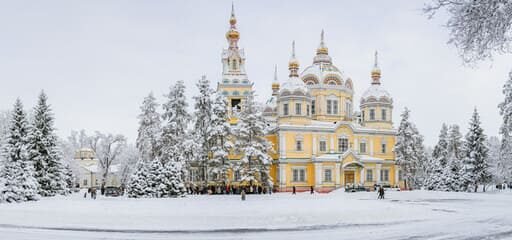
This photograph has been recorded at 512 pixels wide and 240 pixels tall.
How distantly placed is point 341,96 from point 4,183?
38749mm

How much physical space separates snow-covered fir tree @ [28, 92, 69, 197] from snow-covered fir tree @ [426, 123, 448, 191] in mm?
40144

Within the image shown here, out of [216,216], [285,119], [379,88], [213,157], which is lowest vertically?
[216,216]

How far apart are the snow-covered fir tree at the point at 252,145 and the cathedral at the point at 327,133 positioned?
647 centimetres

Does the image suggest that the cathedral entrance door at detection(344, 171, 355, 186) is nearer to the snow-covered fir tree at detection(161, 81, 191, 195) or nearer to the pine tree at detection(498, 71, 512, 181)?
the pine tree at detection(498, 71, 512, 181)

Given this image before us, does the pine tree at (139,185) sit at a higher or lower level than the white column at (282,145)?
lower

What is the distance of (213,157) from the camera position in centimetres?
4759

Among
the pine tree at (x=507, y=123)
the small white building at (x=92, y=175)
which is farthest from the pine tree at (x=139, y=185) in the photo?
the small white building at (x=92, y=175)

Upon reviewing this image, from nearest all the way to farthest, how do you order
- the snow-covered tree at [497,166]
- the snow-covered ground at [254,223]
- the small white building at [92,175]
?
the snow-covered ground at [254,223]
the snow-covered tree at [497,166]
the small white building at [92,175]

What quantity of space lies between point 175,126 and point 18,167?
539 inches

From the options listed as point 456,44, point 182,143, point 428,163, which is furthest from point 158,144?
point 428,163

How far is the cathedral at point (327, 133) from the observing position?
5653 centimetres

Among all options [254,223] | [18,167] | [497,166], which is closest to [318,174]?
[497,166]

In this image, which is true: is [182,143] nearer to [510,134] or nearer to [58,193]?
[58,193]

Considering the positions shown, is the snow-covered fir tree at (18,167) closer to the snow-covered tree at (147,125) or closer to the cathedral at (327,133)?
the snow-covered tree at (147,125)
